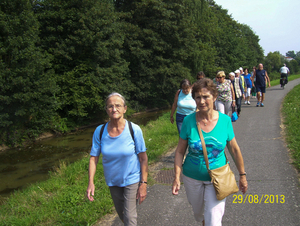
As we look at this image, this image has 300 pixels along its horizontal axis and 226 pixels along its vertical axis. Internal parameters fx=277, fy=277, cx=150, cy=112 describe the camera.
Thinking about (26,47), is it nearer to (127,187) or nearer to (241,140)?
(241,140)

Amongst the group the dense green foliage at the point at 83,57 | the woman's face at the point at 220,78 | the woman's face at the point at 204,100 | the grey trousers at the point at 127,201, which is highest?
the dense green foliage at the point at 83,57

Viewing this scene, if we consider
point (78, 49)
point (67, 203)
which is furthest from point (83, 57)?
point (67, 203)

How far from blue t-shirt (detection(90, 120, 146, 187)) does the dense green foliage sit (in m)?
14.1

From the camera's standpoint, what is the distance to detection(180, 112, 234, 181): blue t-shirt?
2693 millimetres

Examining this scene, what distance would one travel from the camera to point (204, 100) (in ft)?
9.27

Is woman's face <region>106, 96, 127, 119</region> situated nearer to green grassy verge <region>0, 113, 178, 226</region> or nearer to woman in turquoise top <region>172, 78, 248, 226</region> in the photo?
woman in turquoise top <region>172, 78, 248, 226</region>

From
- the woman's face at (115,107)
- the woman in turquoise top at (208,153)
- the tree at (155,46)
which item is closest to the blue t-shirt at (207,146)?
the woman in turquoise top at (208,153)

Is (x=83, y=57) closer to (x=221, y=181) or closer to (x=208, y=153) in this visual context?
(x=208, y=153)

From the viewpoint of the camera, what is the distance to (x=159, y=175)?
5551mm

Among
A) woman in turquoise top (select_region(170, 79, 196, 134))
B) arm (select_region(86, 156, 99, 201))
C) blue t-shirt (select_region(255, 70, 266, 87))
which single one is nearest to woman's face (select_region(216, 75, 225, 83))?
woman in turquoise top (select_region(170, 79, 196, 134))

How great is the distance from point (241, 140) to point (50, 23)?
58.2 feet

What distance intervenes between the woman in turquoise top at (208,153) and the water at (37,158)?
819 centimetres

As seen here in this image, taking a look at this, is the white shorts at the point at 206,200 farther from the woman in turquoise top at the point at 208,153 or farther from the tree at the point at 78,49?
the tree at the point at 78,49

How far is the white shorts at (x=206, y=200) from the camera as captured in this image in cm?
270
